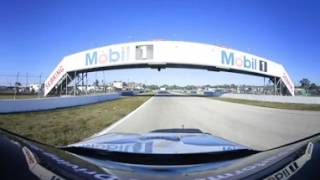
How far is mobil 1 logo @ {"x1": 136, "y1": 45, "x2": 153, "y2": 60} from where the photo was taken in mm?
47812

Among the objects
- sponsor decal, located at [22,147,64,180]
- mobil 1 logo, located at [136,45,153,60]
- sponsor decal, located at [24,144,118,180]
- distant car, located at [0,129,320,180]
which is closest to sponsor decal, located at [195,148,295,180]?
distant car, located at [0,129,320,180]

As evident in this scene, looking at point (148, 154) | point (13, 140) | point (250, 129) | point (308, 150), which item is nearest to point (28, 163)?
point (13, 140)

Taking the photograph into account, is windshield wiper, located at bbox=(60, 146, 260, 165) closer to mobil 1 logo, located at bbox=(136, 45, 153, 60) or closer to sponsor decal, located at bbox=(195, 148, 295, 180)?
sponsor decal, located at bbox=(195, 148, 295, 180)

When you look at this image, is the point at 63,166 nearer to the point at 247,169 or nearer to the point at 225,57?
the point at 247,169

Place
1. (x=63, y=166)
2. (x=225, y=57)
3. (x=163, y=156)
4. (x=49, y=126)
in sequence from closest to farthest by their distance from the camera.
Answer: (x=63, y=166), (x=163, y=156), (x=49, y=126), (x=225, y=57)

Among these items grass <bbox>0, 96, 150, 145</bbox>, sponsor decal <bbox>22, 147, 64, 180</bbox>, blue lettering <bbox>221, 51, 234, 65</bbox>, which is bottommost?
grass <bbox>0, 96, 150, 145</bbox>

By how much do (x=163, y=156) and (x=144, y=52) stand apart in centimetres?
4685

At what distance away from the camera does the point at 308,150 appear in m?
1.79

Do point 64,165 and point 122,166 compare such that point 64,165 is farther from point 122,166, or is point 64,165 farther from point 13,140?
point 122,166

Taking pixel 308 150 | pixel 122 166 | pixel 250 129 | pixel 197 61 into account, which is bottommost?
pixel 250 129

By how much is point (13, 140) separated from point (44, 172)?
296 mm

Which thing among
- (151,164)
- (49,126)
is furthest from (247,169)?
Answer: (49,126)

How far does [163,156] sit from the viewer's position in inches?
89.7

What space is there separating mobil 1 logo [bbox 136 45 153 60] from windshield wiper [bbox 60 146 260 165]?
44.9 metres
